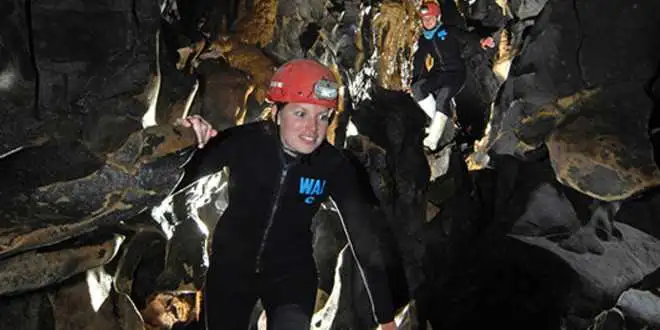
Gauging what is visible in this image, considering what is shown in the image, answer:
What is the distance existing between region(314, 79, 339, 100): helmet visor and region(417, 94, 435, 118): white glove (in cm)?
543

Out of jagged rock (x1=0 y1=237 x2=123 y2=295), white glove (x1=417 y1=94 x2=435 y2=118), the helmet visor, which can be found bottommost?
white glove (x1=417 y1=94 x2=435 y2=118)

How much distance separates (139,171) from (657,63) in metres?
3.28

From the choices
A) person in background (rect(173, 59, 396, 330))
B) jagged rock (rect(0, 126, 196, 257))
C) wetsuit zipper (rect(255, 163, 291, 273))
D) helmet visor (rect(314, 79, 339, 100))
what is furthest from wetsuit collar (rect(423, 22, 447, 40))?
jagged rock (rect(0, 126, 196, 257))

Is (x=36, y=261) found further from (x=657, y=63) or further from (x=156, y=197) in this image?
(x=657, y=63)

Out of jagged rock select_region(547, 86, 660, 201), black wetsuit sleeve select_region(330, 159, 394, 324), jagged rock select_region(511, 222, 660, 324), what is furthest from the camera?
jagged rock select_region(511, 222, 660, 324)

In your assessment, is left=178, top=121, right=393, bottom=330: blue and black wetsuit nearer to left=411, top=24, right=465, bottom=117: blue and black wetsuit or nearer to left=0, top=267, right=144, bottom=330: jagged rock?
left=0, top=267, right=144, bottom=330: jagged rock

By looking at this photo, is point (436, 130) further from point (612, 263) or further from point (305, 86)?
point (305, 86)

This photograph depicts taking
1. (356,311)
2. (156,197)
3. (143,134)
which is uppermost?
(143,134)

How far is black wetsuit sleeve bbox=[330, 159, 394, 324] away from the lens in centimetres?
271

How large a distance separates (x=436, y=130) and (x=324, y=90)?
5281mm

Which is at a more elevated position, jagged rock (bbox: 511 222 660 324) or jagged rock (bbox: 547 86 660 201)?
jagged rock (bbox: 547 86 660 201)

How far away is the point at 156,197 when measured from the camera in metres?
2.83

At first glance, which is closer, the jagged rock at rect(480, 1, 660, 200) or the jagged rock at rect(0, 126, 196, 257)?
the jagged rock at rect(0, 126, 196, 257)

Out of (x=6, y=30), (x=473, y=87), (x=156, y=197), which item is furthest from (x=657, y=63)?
(x=473, y=87)
